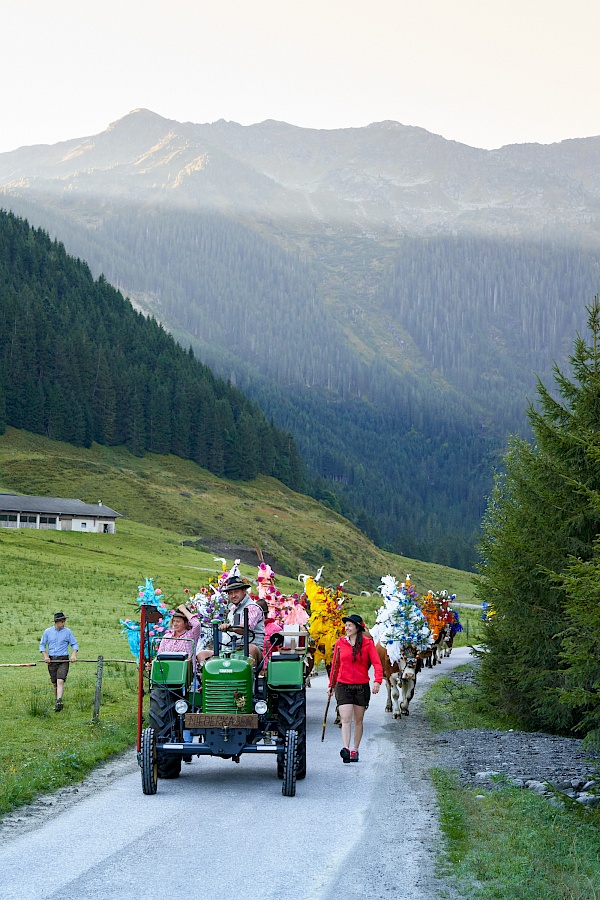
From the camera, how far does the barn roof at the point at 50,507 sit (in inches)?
4254

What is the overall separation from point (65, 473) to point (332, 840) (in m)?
128

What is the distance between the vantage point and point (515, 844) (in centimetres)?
1090

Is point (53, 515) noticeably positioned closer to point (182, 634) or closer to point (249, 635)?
point (182, 634)

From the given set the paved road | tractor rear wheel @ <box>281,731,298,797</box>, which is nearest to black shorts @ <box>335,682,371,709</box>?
the paved road

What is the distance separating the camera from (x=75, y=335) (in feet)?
588

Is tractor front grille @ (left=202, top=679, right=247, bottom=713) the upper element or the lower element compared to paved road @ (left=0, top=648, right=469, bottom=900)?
upper

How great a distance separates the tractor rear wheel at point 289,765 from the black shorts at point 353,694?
10.2 feet

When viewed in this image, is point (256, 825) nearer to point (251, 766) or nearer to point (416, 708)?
point (251, 766)

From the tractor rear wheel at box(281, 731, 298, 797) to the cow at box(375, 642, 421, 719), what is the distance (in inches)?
411

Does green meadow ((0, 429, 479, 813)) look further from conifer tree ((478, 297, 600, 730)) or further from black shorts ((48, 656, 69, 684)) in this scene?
conifer tree ((478, 297, 600, 730))

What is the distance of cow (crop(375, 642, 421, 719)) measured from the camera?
24.0m

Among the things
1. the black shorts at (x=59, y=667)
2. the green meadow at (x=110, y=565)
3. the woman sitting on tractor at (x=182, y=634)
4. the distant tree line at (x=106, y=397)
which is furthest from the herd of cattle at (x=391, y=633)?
the distant tree line at (x=106, y=397)

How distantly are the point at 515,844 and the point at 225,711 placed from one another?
4.41 metres

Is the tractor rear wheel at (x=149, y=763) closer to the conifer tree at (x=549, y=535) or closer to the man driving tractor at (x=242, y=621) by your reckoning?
the man driving tractor at (x=242, y=621)
